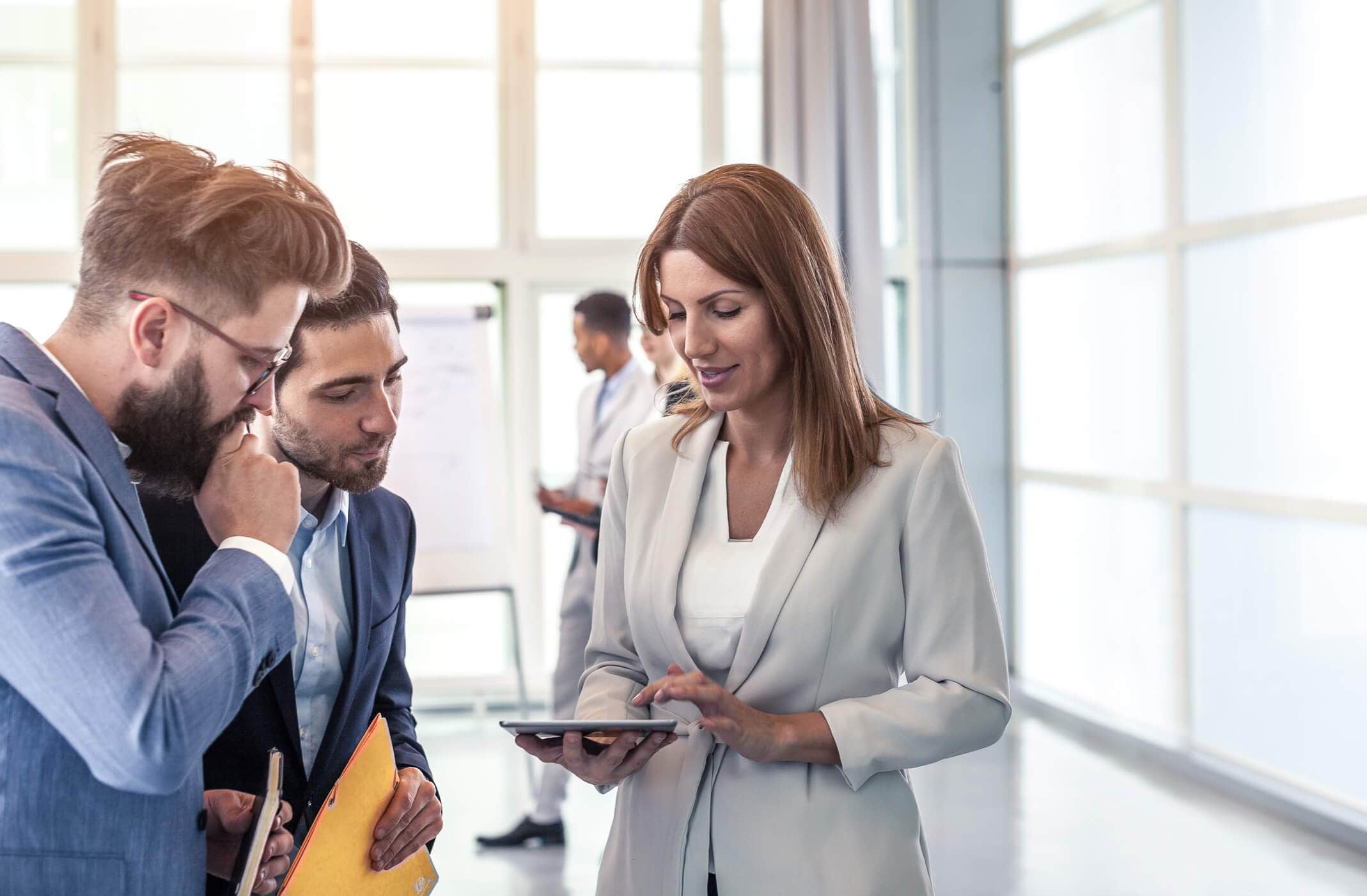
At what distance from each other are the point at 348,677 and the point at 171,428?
0.48 m

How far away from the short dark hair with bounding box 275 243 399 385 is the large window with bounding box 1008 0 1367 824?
364 centimetres

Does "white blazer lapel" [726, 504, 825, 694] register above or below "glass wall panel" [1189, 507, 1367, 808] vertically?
above

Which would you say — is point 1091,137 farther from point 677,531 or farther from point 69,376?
point 69,376

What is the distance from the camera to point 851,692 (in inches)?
61.0

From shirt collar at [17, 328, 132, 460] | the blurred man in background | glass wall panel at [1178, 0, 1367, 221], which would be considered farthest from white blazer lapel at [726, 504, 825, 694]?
glass wall panel at [1178, 0, 1367, 221]

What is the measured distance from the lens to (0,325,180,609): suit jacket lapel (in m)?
1.09

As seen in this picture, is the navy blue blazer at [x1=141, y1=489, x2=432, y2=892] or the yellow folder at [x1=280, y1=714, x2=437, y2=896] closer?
the yellow folder at [x1=280, y1=714, x2=437, y2=896]

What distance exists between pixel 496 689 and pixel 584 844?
7.07 ft

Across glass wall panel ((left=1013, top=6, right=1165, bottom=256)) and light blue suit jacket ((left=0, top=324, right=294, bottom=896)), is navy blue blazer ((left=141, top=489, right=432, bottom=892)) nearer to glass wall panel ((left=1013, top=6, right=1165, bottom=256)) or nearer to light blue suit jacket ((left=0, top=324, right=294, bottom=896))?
light blue suit jacket ((left=0, top=324, right=294, bottom=896))

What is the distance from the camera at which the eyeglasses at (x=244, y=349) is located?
1.16 m

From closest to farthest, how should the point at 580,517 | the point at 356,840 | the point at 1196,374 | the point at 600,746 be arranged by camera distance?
the point at 356,840
the point at 600,746
the point at 580,517
the point at 1196,374

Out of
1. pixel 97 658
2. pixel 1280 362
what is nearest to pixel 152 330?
pixel 97 658

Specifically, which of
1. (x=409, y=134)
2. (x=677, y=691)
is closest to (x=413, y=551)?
(x=677, y=691)

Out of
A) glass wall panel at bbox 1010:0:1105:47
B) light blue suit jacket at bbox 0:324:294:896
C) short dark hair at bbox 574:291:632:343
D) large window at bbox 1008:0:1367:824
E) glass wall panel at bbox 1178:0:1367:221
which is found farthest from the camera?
glass wall panel at bbox 1010:0:1105:47
